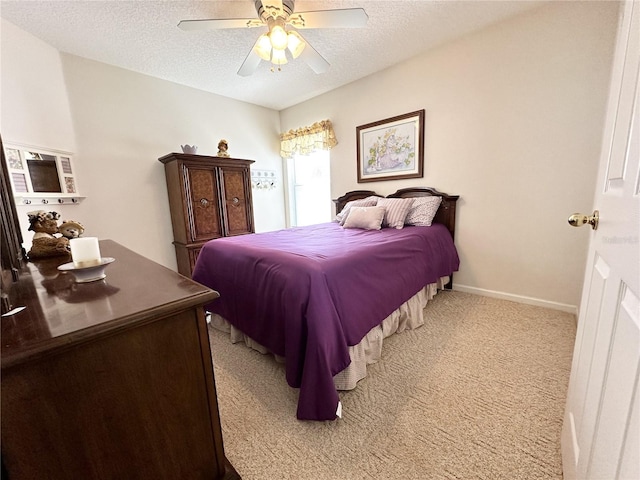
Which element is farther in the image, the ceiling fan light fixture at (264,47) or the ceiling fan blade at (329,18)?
the ceiling fan light fixture at (264,47)

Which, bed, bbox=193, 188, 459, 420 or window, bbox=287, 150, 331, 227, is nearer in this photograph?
bed, bbox=193, 188, 459, 420

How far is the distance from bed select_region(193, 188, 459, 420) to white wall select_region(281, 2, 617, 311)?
730 mm

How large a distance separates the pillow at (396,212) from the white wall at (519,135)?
0.44 meters

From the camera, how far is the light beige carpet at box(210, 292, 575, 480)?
41.4 inches

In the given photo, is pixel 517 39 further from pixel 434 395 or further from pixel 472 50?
pixel 434 395

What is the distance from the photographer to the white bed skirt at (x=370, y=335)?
56.7 inches

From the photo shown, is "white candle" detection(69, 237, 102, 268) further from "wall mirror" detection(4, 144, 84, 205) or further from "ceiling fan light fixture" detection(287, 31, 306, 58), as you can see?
"wall mirror" detection(4, 144, 84, 205)

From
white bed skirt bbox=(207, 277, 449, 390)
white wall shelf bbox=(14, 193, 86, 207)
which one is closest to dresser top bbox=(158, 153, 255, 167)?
white wall shelf bbox=(14, 193, 86, 207)

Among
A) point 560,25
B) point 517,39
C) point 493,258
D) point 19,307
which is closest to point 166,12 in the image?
point 19,307

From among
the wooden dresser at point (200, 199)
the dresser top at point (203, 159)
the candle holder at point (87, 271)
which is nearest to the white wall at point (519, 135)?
the dresser top at point (203, 159)

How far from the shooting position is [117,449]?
0.62 m

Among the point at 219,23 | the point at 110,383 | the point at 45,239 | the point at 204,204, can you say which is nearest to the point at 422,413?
the point at 110,383

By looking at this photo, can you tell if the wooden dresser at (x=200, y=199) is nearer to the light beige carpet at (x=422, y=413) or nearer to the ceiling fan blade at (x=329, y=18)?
the light beige carpet at (x=422, y=413)

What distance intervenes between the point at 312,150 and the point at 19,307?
3.66m
